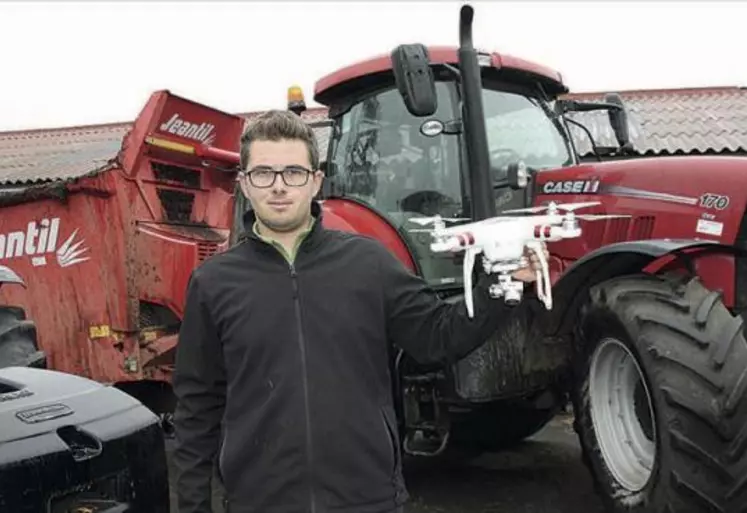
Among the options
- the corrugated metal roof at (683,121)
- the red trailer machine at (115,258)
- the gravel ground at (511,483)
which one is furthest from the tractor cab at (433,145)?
the corrugated metal roof at (683,121)

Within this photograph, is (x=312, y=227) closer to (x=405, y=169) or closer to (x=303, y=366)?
(x=303, y=366)

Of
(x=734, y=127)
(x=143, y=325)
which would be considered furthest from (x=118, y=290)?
(x=734, y=127)

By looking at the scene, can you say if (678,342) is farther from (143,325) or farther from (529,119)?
(143,325)

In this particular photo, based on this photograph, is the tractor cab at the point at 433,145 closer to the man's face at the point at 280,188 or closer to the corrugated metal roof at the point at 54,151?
the man's face at the point at 280,188

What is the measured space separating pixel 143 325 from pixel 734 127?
9338 mm

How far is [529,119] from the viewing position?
444 centimetres

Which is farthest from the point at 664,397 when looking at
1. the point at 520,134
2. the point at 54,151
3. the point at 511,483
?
the point at 54,151

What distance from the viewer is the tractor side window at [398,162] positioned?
13.8ft

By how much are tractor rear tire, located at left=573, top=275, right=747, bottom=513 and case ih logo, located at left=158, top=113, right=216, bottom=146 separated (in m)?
3.60

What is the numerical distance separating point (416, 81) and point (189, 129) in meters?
3.09

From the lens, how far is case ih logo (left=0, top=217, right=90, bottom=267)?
5602 millimetres

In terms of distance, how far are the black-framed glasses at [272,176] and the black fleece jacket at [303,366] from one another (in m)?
0.14

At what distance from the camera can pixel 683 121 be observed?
40.1ft

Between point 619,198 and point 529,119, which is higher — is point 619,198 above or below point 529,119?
below
